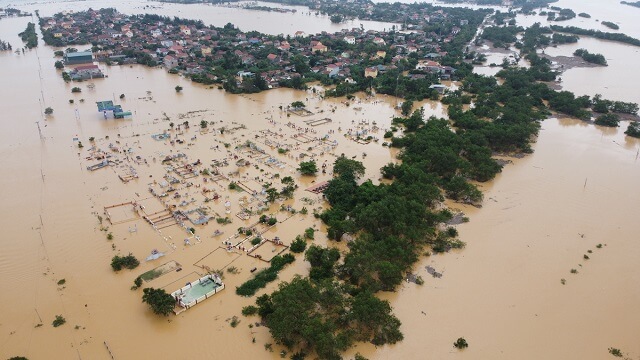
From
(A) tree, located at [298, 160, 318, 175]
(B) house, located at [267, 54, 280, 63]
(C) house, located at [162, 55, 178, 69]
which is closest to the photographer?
(A) tree, located at [298, 160, 318, 175]

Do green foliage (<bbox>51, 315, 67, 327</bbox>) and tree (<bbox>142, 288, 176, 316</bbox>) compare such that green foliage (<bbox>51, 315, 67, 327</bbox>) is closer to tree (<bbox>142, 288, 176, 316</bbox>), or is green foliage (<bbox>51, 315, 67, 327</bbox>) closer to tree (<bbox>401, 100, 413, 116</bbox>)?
tree (<bbox>142, 288, 176, 316</bbox>)

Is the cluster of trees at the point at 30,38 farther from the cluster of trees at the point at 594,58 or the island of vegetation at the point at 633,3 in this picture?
the island of vegetation at the point at 633,3

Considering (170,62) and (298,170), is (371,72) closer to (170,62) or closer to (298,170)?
(298,170)

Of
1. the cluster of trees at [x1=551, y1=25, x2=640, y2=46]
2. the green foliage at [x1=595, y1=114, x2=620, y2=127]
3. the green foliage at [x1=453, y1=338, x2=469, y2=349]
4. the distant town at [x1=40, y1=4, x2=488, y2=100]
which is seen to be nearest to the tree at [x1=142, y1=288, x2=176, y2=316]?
the green foliage at [x1=453, y1=338, x2=469, y2=349]

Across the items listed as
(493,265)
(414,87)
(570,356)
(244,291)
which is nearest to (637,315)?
(570,356)

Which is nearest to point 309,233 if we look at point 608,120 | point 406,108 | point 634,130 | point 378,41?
point 406,108

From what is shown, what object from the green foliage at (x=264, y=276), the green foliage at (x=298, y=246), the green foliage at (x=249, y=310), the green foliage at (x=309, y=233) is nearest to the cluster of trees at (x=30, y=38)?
the green foliage at (x=309, y=233)
